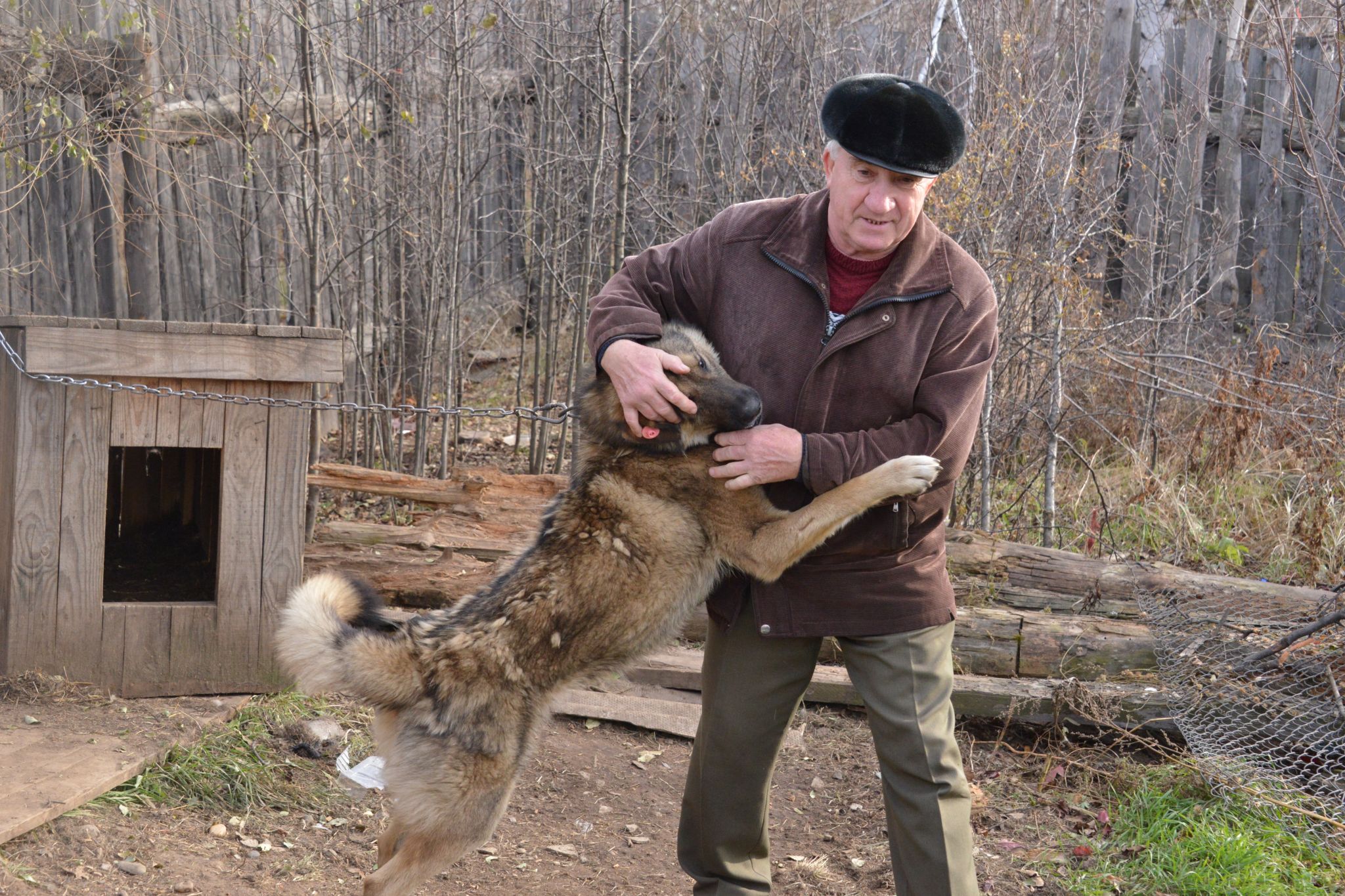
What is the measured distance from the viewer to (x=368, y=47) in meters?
6.77

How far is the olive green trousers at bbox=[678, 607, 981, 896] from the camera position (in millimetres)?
2949

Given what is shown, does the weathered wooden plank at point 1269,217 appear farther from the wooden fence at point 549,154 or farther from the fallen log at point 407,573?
the fallen log at point 407,573

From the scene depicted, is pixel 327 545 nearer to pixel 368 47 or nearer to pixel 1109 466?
pixel 368 47

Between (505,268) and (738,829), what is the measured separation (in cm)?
708

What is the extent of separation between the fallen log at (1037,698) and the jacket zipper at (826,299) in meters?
2.44

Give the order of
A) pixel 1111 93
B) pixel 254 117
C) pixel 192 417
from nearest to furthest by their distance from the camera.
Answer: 1. pixel 192 417
2. pixel 254 117
3. pixel 1111 93

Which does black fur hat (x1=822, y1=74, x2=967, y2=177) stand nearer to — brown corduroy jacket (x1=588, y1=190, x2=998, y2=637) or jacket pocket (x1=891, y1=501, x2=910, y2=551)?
brown corduroy jacket (x1=588, y1=190, x2=998, y2=637)

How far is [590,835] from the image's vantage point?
14.6 feet

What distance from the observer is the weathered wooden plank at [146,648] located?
4809 millimetres

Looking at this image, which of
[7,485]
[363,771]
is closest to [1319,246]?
[363,771]

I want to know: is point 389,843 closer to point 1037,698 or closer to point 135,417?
point 135,417

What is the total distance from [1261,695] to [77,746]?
4945 mm

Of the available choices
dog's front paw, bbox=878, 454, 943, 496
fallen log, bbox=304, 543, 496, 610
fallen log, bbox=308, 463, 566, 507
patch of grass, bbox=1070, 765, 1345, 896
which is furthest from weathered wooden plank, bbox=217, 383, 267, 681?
patch of grass, bbox=1070, 765, 1345, 896

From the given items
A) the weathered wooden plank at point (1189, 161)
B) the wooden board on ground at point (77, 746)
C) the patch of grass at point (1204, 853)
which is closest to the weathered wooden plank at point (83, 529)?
the wooden board on ground at point (77, 746)
